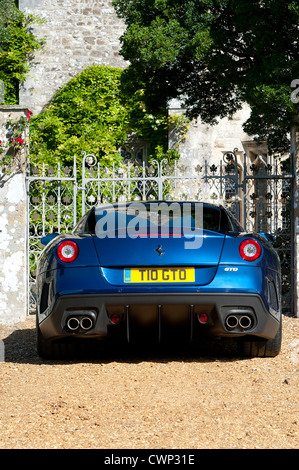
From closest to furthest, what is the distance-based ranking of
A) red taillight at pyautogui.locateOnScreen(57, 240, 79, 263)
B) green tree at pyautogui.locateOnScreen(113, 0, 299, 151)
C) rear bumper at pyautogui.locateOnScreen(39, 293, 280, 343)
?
rear bumper at pyautogui.locateOnScreen(39, 293, 280, 343), red taillight at pyautogui.locateOnScreen(57, 240, 79, 263), green tree at pyautogui.locateOnScreen(113, 0, 299, 151)

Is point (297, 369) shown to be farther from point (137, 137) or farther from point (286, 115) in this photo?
point (137, 137)

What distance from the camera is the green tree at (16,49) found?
59.0ft

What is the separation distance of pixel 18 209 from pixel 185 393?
16.0 ft

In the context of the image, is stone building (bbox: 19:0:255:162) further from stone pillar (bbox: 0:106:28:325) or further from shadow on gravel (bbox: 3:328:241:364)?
shadow on gravel (bbox: 3:328:241:364)

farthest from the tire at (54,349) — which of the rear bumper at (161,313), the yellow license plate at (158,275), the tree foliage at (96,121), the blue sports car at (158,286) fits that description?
the tree foliage at (96,121)

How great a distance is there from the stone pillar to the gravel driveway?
7.79 feet

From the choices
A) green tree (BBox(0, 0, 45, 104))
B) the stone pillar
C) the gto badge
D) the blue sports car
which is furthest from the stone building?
the gto badge

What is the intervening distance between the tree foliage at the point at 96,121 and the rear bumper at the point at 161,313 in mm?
12014

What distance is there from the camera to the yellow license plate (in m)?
5.12

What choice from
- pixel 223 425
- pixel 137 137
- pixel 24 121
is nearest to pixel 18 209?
pixel 24 121

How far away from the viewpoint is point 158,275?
514cm

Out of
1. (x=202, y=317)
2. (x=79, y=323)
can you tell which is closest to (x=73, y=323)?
(x=79, y=323)

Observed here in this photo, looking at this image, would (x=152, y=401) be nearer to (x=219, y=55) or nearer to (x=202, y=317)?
(x=202, y=317)

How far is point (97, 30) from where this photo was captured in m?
18.4
